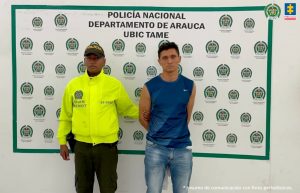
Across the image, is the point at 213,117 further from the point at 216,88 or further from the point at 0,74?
the point at 0,74

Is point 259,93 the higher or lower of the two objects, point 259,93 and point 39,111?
the higher

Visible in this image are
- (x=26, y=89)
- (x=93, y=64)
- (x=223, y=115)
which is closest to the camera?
(x=93, y=64)

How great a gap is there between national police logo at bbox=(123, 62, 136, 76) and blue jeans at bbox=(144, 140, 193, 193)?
2.24 ft

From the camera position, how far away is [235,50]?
9.36 ft

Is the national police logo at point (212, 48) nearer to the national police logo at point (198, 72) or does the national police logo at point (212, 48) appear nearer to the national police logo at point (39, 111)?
the national police logo at point (198, 72)

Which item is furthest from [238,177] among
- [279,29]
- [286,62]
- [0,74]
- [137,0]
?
[0,74]

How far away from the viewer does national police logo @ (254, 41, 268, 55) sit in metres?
2.83

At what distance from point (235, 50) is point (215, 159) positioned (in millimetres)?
919

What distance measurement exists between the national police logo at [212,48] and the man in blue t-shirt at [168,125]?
465 millimetres

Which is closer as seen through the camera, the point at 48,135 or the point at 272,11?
the point at 272,11

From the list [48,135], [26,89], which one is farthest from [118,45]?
[48,135]

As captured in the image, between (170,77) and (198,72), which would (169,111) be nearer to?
(170,77)

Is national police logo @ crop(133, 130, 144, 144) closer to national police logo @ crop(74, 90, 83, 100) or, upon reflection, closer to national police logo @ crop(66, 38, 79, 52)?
national police logo @ crop(74, 90, 83, 100)

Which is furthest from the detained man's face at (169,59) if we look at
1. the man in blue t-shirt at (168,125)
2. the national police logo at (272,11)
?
the national police logo at (272,11)
